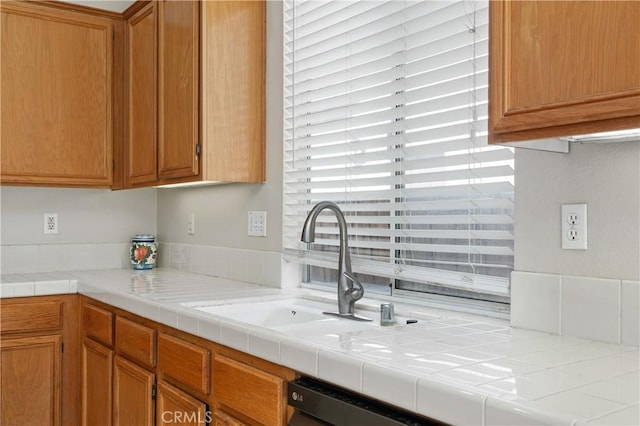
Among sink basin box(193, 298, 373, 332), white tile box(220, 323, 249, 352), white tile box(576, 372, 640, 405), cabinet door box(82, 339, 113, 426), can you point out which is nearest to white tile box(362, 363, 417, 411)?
white tile box(576, 372, 640, 405)

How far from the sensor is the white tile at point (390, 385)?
110 cm

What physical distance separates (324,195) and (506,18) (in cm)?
121

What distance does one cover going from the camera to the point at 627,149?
1380mm

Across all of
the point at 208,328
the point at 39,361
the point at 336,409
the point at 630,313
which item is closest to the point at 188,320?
the point at 208,328

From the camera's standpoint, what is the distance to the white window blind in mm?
1764

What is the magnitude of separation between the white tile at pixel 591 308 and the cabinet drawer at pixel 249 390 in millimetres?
708

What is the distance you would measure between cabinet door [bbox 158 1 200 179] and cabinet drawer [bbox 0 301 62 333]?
2.54 feet

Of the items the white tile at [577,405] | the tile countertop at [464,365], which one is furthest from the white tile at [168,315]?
the white tile at [577,405]

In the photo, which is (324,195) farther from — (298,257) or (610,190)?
(610,190)

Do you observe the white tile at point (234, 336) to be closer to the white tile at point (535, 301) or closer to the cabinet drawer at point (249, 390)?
the cabinet drawer at point (249, 390)

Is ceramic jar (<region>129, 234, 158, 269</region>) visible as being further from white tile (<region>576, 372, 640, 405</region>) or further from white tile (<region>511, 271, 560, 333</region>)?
white tile (<region>576, 372, 640, 405</region>)

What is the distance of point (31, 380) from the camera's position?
9.04ft

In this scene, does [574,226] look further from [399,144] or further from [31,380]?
[31,380]

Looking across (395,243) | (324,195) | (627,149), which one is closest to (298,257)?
(324,195)
